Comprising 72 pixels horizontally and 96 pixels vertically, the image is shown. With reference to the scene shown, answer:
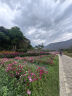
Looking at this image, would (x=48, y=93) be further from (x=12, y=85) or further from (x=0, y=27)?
(x=0, y=27)

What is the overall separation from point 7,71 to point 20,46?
16.6 metres

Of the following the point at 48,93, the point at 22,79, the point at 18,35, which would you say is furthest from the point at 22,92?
the point at 18,35

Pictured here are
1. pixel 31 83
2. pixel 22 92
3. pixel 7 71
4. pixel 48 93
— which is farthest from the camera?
pixel 7 71

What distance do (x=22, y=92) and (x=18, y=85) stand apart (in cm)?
20

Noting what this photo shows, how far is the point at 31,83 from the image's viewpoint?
177 cm

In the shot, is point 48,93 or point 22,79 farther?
point 48,93

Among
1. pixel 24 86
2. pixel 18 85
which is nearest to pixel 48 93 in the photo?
pixel 24 86

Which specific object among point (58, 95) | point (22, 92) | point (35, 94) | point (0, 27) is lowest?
point (58, 95)

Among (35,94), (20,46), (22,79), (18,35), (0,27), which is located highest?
(0,27)

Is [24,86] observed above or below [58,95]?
above

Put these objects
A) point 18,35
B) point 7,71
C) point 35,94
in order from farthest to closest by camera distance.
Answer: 1. point 18,35
2. point 7,71
3. point 35,94

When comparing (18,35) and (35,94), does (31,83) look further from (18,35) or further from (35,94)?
(18,35)

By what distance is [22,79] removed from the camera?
178cm

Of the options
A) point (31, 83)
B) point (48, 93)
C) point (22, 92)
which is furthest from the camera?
point (48, 93)
